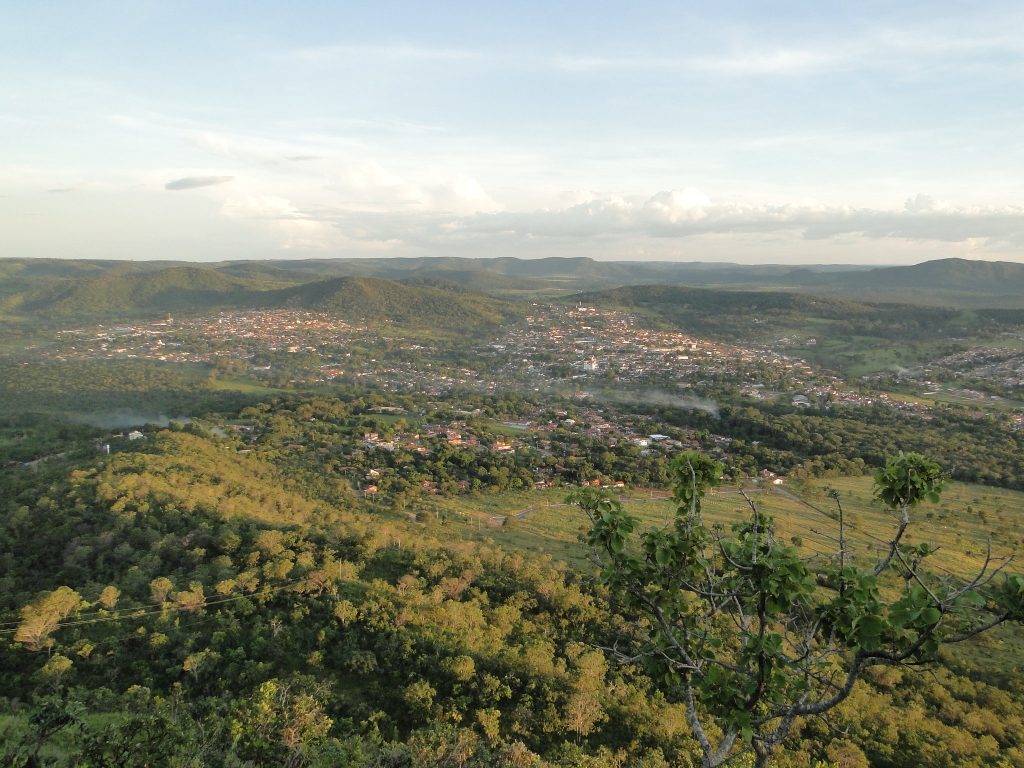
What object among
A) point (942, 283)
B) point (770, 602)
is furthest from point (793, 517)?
point (942, 283)

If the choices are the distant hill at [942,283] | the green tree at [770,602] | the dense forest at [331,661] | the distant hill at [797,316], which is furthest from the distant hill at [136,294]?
the distant hill at [942,283]

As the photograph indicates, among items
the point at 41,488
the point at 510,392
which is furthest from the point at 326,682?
the point at 510,392

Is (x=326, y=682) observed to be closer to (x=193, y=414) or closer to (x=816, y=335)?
(x=193, y=414)

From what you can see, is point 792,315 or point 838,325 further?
point 792,315

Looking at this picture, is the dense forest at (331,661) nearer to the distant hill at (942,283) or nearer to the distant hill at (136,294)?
the distant hill at (136,294)

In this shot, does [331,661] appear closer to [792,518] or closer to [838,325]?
[792,518]
